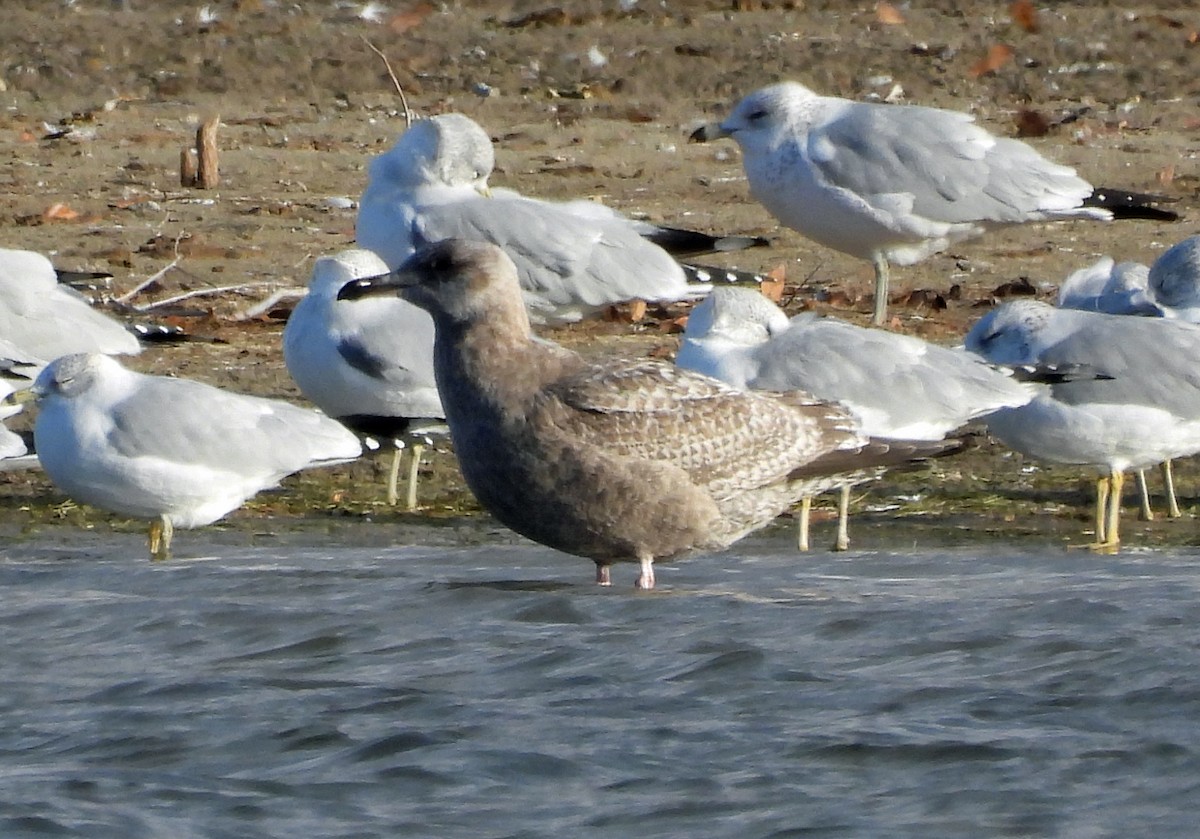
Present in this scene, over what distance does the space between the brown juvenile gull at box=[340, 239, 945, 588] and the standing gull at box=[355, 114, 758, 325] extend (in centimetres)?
356

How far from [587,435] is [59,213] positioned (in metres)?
7.19

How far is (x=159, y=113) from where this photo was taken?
1636 cm

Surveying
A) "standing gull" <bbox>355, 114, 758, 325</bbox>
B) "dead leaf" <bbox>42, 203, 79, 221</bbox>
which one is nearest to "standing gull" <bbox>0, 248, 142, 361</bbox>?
"standing gull" <bbox>355, 114, 758, 325</bbox>

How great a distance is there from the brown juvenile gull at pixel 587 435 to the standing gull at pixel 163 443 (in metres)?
1.36

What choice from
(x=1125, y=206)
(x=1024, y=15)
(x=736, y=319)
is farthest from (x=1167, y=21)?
(x=736, y=319)

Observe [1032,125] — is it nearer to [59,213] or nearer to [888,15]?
[888,15]

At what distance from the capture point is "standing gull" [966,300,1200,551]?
8.45m

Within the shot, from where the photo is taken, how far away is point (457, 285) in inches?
272

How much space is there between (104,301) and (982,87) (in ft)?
24.6

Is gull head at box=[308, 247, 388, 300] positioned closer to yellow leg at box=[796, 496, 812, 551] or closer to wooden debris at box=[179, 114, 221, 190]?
yellow leg at box=[796, 496, 812, 551]

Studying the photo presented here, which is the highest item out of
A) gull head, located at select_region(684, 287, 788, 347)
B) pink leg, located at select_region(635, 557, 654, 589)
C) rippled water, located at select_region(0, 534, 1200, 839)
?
gull head, located at select_region(684, 287, 788, 347)

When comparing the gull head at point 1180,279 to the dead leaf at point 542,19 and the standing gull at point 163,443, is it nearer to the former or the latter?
the standing gull at point 163,443

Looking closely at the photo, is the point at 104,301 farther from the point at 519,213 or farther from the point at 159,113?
the point at 159,113

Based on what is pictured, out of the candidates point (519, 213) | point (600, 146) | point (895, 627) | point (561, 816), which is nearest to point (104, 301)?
point (519, 213)
